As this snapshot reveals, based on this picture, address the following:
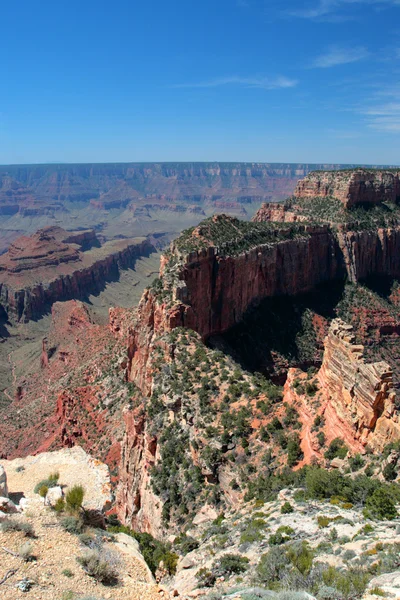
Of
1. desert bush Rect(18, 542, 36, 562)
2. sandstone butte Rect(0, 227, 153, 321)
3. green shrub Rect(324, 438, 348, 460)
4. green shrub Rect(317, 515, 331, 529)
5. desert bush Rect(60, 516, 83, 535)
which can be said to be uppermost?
green shrub Rect(324, 438, 348, 460)

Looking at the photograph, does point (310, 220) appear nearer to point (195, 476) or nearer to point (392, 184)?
point (392, 184)

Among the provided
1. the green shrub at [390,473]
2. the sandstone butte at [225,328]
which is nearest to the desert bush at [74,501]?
the sandstone butte at [225,328]

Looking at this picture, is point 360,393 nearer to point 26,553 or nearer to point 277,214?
point 26,553

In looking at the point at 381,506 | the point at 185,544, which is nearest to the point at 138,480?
the point at 185,544

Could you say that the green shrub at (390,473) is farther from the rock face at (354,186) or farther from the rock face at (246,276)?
the rock face at (354,186)

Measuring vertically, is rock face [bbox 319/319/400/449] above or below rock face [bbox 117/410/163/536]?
above

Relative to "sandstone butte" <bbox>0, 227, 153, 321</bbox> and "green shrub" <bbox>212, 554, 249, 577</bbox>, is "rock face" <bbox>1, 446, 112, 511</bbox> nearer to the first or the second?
"green shrub" <bbox>212, 554, 249, 577</bbox>

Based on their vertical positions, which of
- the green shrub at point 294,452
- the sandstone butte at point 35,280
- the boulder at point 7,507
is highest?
the green shrub at point 294,452

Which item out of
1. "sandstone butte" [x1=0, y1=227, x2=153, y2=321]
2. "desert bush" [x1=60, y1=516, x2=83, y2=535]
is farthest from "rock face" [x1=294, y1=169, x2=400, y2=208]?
"sandstone butte" [x1=0, y1=227, x2=153, y2=321]
